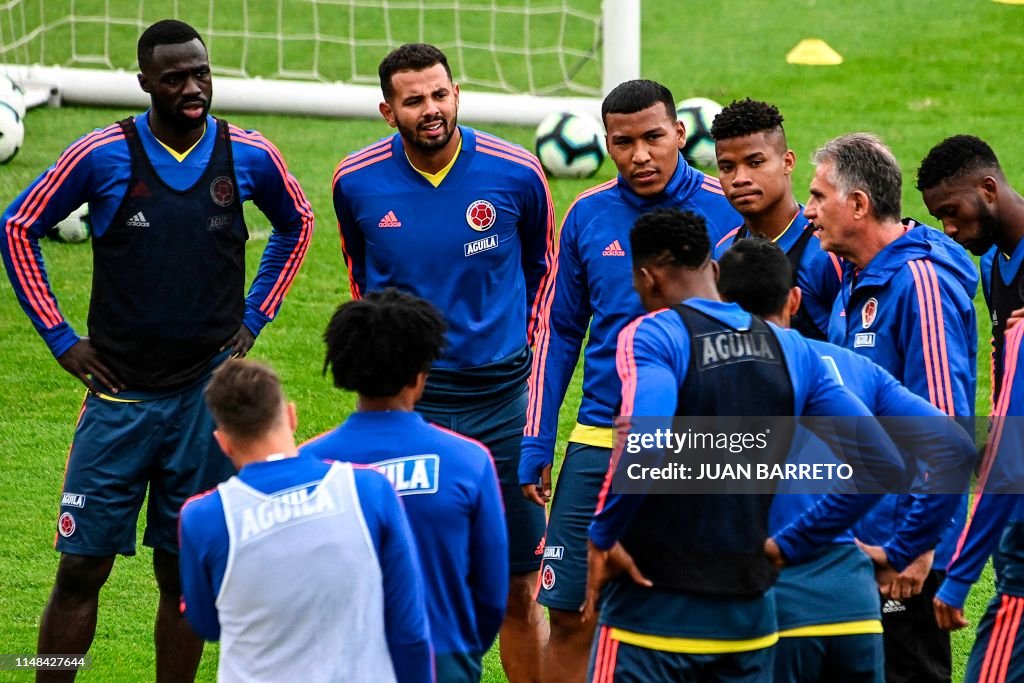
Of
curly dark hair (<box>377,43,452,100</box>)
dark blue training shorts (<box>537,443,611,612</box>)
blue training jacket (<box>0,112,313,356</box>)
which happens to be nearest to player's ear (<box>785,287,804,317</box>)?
dark blue training shorts (<box>537,443,611,612</box>)

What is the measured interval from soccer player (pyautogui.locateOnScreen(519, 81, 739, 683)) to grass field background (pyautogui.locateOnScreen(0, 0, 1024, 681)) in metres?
0.86

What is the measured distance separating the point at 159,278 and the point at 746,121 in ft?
7.10

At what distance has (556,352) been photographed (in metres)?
5.52

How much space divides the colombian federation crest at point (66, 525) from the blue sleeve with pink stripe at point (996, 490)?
117 inches

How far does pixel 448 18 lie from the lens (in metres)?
18.3

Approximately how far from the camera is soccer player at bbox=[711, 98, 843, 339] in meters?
5.12

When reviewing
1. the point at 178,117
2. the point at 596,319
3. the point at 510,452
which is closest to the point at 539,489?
the point at 510,452

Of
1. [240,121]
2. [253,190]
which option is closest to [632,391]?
[253,190]

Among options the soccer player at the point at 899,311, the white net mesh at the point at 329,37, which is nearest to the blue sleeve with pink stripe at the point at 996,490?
the soccer player at the point at 899,311

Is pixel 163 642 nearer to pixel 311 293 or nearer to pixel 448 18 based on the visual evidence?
pixel 311 293

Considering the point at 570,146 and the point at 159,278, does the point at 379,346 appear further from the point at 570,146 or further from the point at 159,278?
the point at 570,146

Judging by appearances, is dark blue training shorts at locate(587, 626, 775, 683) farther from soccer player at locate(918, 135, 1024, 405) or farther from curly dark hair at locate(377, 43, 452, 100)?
curly dark hair at locate(377, 43, 452, 100)

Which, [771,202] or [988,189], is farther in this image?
[771,202]

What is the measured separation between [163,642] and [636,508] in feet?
7.60
